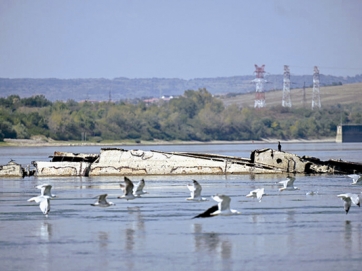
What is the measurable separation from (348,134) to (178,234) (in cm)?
17356

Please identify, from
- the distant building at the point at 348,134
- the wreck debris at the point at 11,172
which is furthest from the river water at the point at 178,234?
the distant building at the point at 348,134

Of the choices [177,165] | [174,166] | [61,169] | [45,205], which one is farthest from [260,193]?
[61,169]

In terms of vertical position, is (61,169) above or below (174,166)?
below

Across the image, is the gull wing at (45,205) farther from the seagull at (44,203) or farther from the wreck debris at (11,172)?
the wreck debris at (11,172)

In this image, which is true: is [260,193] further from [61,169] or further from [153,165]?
[61,169]

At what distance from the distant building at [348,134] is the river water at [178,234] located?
515 ft

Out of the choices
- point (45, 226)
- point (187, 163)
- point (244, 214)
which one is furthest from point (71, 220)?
point (187, 163)

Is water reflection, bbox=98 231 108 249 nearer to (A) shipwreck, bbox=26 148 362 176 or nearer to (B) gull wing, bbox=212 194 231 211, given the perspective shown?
(B) gull wing, bbox=212 194 231 211

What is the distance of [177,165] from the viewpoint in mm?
52406

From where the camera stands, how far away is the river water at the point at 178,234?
22969 millimetres

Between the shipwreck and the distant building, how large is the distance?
14365cm

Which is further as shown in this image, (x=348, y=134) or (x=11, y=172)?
(x=348, y=134)

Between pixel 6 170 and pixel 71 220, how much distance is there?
22665mm

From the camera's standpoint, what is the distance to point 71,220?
30.7 metres
